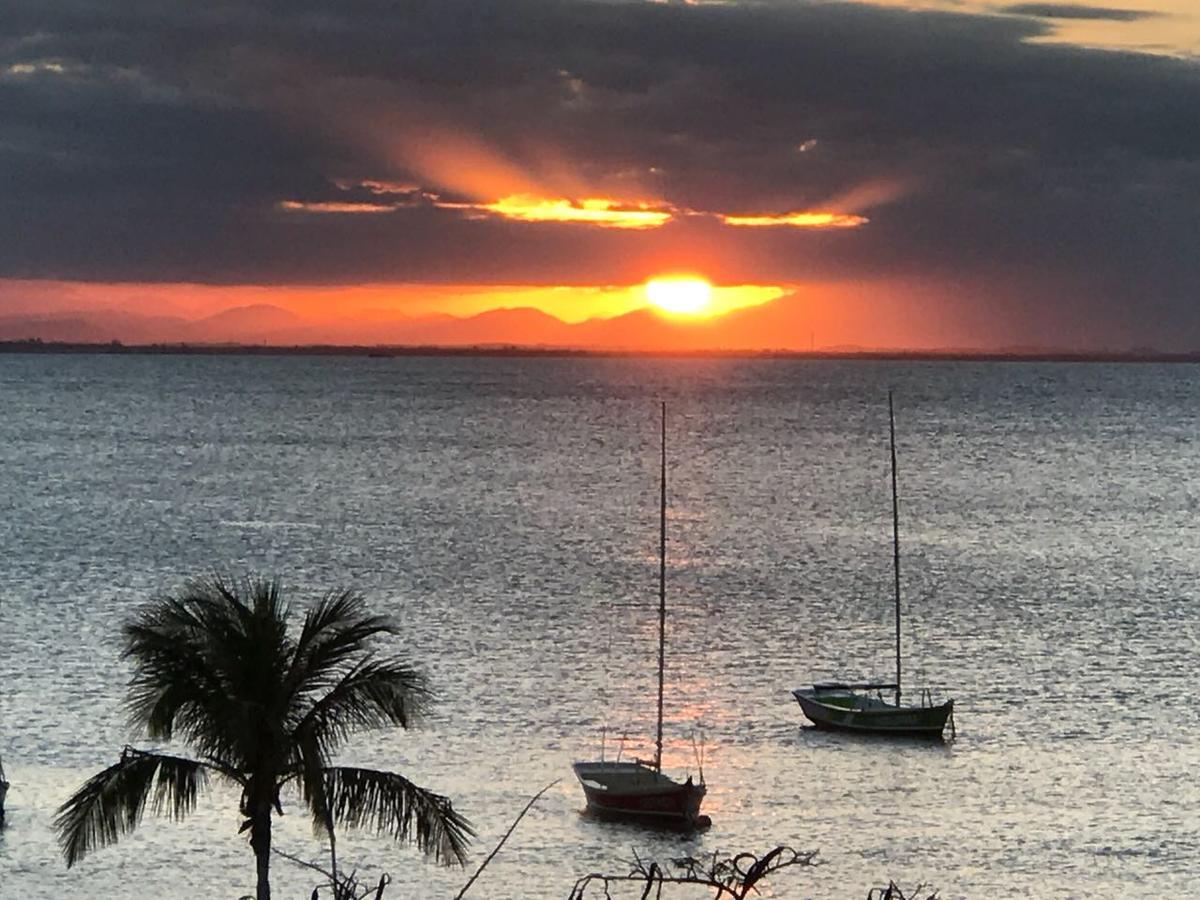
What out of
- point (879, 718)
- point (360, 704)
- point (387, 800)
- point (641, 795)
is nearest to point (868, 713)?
point (879, 718)

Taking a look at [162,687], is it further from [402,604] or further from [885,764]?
[402,604]

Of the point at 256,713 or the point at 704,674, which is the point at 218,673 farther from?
the point at 704,674

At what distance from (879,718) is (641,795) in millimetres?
15718

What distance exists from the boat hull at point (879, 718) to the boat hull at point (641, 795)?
1189 centimetres

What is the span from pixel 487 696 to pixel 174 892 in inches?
937

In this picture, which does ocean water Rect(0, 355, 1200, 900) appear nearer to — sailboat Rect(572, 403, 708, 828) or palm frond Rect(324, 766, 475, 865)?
sailboat Rect(572, 403, 708, 828)

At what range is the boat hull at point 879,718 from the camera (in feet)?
224

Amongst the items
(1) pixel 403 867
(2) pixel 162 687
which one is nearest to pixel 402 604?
(1) pixel 403 867

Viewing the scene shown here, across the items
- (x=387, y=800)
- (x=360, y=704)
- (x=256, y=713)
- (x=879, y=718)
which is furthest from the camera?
(x=879, y=718)

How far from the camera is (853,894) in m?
49.5

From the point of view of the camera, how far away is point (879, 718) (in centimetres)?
6944

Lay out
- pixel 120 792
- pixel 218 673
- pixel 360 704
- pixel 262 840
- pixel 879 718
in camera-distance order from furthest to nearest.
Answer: pixel 879 718
pixel 360 704
pixel 218 673
pixel 262 840
pixel 120 792

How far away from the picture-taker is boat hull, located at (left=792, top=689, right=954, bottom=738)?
68250 mm

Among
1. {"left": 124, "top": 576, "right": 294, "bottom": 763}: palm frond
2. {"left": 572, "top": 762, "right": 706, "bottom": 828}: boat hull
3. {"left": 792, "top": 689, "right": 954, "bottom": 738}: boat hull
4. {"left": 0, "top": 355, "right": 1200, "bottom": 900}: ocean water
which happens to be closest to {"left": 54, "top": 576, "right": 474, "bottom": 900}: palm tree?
{"left": 124, "top": 576, "right": 294, "bottom": 763}: palm frond
